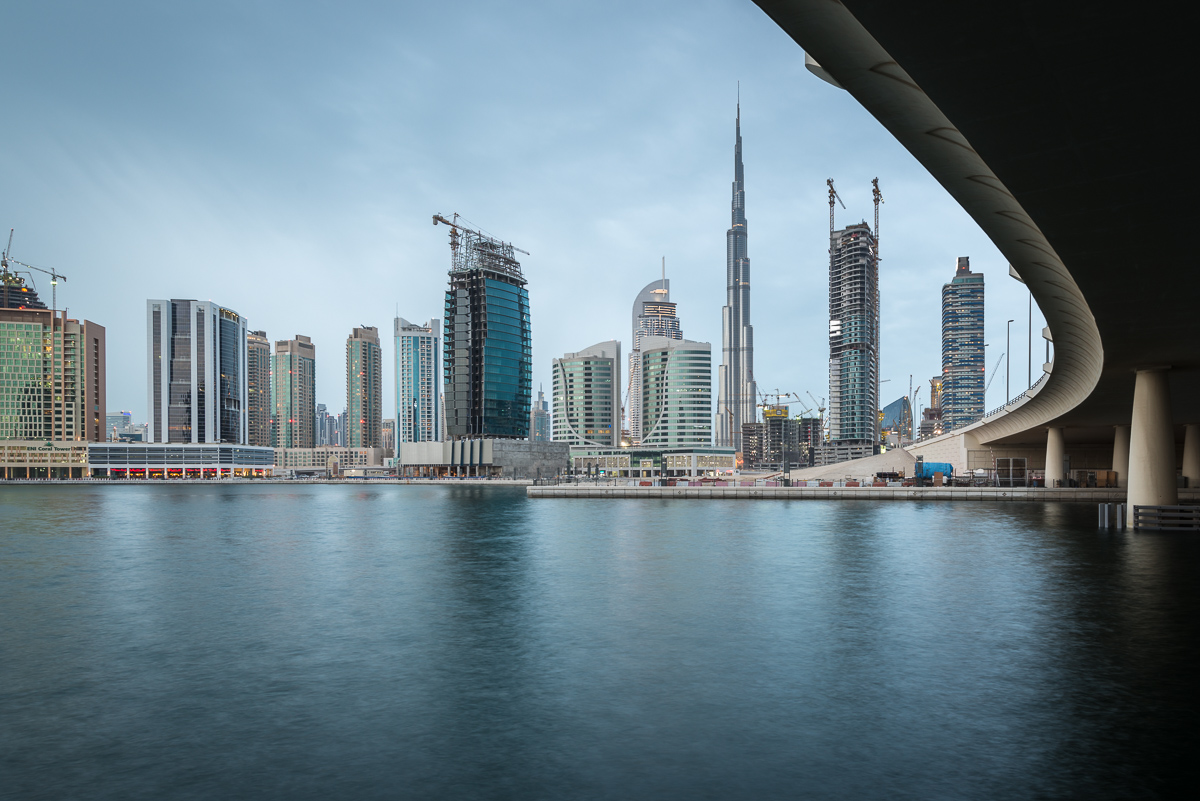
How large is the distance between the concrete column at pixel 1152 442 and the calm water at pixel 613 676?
20.1 feet

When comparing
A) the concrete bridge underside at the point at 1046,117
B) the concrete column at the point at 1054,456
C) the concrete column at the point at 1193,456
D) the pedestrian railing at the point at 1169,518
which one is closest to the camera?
the concrete bridge underside at the point at 1046,117

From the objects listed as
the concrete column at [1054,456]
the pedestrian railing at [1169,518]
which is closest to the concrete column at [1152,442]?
the pedestrian railing at [1169,518]

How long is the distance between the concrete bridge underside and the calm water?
11.8 m

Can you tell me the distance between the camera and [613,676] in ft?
70.7

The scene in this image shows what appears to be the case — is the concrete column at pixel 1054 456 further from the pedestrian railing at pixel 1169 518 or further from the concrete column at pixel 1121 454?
the pedestrian railing at pixel 1169 518

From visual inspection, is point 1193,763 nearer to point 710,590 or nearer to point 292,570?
point 710,590

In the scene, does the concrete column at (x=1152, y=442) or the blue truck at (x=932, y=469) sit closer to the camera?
the concrete column at (x=1152, y=442)

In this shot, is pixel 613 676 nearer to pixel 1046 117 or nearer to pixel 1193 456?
pixel 1046 117

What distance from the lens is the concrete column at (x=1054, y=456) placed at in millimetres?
90312

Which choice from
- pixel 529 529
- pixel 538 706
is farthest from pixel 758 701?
pixel 529 529

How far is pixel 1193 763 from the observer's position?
48.5 ft

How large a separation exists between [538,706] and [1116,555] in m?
38.7

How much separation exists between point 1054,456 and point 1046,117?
304 feet

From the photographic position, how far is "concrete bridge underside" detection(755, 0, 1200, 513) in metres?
10.5
